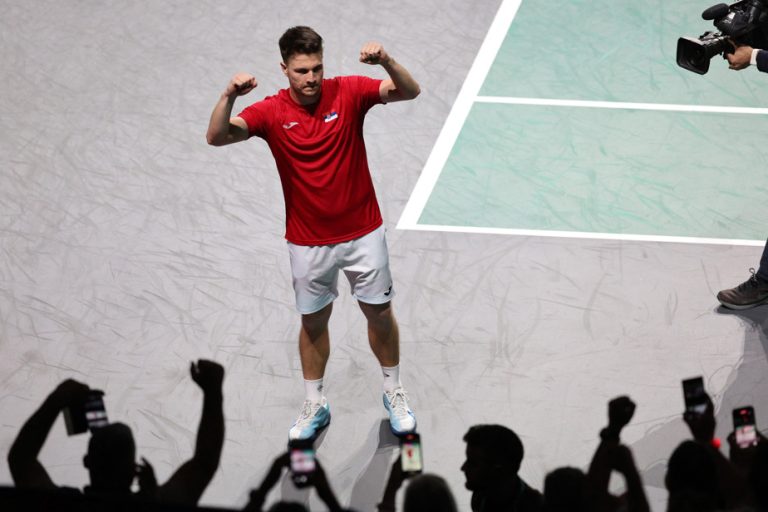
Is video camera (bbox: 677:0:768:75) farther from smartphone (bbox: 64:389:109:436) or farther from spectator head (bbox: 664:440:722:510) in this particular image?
smartphone (bbox: 64:389:109:436)

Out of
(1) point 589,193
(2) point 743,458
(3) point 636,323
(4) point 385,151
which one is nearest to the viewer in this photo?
(2) point 743,458

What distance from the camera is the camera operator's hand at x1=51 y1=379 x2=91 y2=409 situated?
4367mm

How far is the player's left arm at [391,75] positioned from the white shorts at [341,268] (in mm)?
692

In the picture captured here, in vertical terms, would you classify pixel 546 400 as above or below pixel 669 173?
below

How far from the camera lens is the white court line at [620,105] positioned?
8.43 meters

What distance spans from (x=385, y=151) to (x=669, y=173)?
211 centimetres

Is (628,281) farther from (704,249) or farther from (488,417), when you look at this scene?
(488,417)

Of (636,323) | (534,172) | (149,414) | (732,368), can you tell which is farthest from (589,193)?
(149,414)

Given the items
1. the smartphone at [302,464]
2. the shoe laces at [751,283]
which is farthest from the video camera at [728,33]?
the smartphone at [302,464]

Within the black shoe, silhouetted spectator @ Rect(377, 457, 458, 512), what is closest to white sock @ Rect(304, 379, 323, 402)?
silhouetted spectator @ Rect(377, 457, 458, 512)

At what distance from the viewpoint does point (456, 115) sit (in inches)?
339

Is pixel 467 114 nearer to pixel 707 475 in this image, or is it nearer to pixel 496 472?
pixel 496 472

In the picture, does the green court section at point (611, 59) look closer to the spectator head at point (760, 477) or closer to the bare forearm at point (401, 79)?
the bare forearm at point (401, 79)

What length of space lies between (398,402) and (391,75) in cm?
177
